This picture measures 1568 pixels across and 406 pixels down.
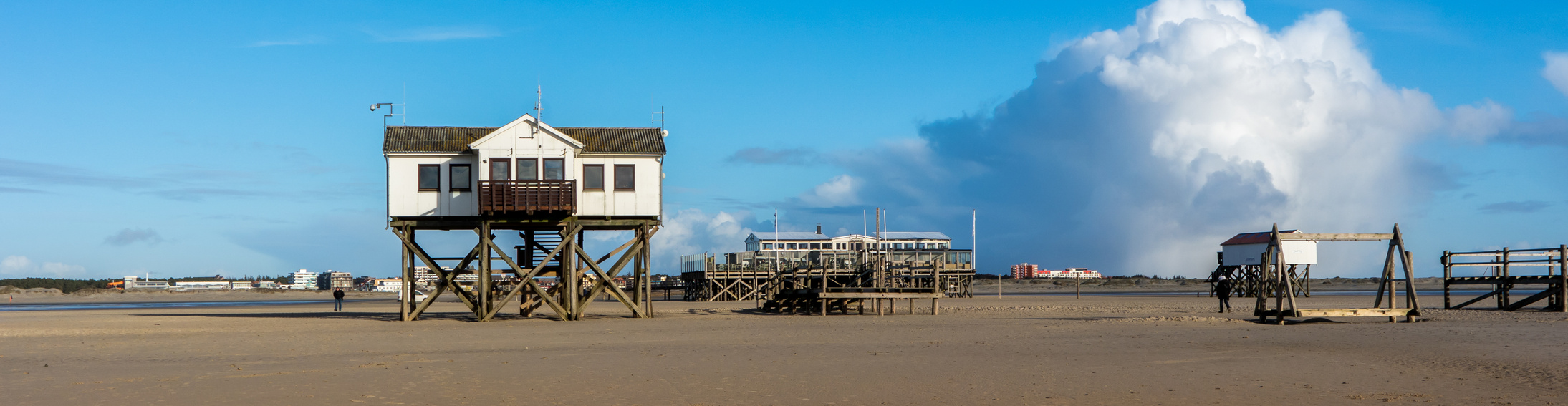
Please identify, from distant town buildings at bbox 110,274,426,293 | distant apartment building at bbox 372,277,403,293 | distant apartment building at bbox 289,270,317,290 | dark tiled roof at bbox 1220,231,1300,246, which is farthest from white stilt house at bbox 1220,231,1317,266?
distant apartment building at bbox 289,270,317,290

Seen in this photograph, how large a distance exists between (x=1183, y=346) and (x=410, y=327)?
713 inches

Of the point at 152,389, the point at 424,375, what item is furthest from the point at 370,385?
the point at 152,389

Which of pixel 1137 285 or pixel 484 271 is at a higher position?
pixel 484 271

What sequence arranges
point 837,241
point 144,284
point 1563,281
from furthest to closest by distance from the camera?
point 144,284 < point 837,241 < point 1563,281

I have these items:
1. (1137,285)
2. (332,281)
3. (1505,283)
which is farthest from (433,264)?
(332,281)

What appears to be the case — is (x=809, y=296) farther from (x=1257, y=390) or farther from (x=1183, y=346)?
(x=1257, y=390)

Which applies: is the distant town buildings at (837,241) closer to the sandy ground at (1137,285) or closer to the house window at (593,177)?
the sandy ground at (1137,285)

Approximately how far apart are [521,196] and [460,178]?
2204mm

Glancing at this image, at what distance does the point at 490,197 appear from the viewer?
28.1 meters

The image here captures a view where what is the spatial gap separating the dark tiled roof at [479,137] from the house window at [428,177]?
1.57 feet

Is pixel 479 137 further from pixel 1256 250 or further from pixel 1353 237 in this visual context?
pixel 1256 250

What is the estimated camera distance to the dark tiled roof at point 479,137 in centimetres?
2909

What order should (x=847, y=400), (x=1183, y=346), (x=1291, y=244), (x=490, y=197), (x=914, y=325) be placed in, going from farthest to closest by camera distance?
(x=1291, y=244) → (x=490, y=197) → (x=914, y=325) → (x=1183, y=346) → (x=847, y=400)

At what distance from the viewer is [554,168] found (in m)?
28.7
